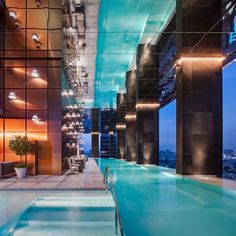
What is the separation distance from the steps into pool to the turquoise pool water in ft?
1.13

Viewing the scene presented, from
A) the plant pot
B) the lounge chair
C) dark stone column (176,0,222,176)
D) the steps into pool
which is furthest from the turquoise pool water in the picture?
the lounge chair

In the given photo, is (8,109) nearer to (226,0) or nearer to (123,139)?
(226,0)

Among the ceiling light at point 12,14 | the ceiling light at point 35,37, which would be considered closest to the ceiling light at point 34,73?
the ceiling light at point 35,37

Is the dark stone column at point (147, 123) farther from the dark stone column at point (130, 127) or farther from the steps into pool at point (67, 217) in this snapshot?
the steps into pool at point (67, 217)

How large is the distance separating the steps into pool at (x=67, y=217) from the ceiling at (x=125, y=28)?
7155 mm

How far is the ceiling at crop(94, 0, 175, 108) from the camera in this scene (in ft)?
38.0

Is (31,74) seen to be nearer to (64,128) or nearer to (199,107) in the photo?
(64,128)

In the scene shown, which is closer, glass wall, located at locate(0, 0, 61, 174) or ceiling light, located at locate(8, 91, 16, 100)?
ceiling light, located at locate(8, 91, 16, 100)

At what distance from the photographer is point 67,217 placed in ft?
18.9

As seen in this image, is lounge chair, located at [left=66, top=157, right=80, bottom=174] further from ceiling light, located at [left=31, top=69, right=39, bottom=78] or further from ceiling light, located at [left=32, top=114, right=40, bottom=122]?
ceiling light, located at [left=31, top=69, right=39, bottom=78]

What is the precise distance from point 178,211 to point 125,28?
8.98m

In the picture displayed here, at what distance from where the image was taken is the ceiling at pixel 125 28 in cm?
1158

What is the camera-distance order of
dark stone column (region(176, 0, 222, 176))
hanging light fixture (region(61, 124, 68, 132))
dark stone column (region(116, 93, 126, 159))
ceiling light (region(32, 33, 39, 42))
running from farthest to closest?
dark stone column (region(116, 93, 126, 159)) < hanging light fixture (region(61, 124, 68, 132)) < ceiling light (region(32, 33, 39, 42)) < dark stone column (region(176, 0, 222, 176))

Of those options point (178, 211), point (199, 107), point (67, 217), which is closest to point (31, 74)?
point (199, 107)
